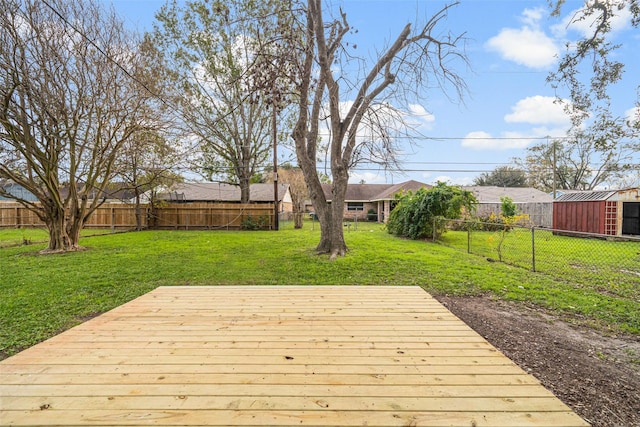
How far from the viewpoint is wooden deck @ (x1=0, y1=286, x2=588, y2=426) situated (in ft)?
4.72

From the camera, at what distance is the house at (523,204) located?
51.8 ft

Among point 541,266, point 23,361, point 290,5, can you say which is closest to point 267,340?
point 23,361

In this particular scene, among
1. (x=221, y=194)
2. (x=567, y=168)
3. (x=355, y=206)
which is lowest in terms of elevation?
(x=355, y=206)

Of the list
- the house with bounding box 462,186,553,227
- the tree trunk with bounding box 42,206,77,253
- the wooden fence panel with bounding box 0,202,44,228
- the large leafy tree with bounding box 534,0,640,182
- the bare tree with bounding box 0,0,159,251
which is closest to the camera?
the large leafy tree with bounding box 534,0,640,182

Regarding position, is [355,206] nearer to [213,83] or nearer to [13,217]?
[213,83]

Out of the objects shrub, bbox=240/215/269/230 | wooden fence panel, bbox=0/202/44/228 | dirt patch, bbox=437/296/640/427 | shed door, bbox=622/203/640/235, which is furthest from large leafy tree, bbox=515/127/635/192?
wooden fence panel, bbox=0/202/44/228

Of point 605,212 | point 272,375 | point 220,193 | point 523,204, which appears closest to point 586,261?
point 605,212

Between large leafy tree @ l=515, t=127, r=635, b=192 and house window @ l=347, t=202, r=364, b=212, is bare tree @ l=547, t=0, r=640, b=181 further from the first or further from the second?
large leafy tree @ l=515, t=127, r=635, b=192

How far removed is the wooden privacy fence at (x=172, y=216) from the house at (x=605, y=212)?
44.3 feet

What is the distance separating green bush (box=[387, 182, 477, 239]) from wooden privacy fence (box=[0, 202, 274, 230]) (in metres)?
7.13

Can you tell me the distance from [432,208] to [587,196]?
7.34m

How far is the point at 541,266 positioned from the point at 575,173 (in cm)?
2794

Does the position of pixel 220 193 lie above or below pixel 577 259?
above

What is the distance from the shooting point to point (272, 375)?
178 cm
